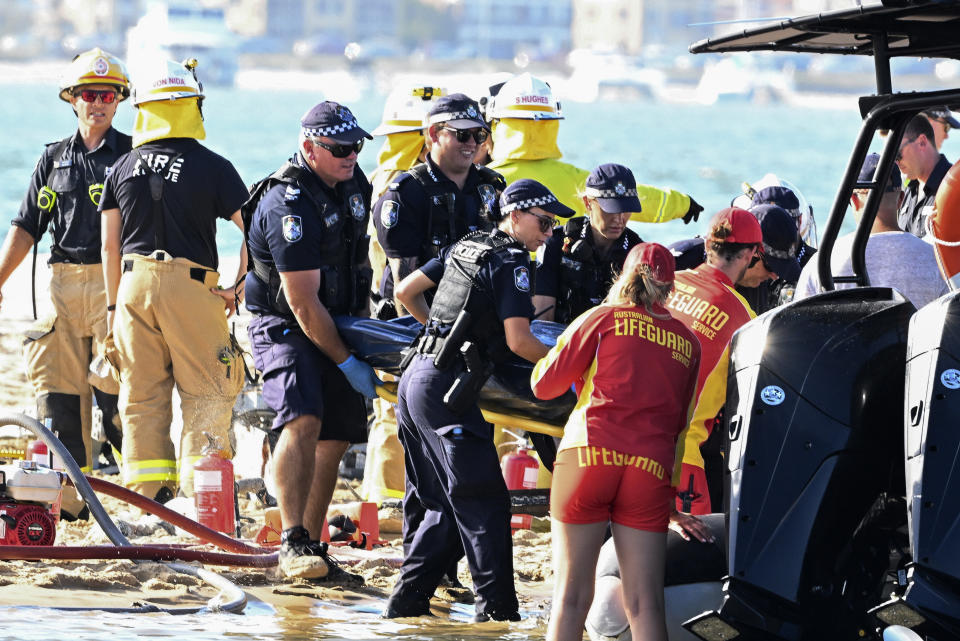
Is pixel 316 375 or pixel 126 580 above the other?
pixel 316 375

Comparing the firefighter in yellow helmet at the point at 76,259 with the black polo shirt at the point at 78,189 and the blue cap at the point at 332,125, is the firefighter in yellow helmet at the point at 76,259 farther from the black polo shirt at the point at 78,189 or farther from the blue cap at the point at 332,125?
the blue cap at the point at 332,125

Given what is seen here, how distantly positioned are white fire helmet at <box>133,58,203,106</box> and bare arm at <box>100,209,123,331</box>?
0.61m

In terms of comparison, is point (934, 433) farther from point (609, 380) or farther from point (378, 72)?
point (378, 72)

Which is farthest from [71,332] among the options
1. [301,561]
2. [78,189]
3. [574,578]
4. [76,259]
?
[574,578]

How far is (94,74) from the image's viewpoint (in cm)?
959

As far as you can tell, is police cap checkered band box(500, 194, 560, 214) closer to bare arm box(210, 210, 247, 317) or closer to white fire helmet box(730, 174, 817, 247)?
bare arm box(210, 210, 247, 317)

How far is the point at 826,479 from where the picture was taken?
517 cm

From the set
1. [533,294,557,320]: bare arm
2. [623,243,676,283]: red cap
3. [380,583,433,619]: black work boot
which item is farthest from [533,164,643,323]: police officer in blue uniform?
[623,243,676,283]: red cap

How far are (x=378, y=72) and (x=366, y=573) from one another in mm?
158585

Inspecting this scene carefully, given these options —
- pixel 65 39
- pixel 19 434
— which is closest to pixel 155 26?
pixel 65 39

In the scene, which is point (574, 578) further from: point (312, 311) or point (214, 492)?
point (214, 492)

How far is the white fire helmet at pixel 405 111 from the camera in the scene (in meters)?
9.64

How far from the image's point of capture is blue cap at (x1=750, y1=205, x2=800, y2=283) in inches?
299

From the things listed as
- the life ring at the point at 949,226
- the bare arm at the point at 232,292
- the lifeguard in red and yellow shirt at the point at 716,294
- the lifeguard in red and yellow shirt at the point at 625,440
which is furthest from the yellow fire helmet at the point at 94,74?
the life ring at the point at 949,226
